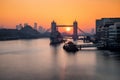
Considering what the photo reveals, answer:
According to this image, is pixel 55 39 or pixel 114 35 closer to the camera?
pixel 114 35

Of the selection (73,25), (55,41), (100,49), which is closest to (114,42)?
(100,49)

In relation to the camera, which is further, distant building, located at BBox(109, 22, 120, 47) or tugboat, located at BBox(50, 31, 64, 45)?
tugboat, located at BBox(50, 31, 64, 45)

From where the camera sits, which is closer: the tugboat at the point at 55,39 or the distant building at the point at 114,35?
the distant building at the point at 114,35

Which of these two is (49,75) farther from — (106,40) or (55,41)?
(55,41)

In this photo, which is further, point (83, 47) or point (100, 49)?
point (83, 47)

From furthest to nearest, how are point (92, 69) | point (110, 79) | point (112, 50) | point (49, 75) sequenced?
point (112, 50) < point (92, 69) < point (49, 75) < point (110, 79)

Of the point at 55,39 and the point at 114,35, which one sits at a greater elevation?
the point at 114,35

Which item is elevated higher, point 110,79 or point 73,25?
point 73,25

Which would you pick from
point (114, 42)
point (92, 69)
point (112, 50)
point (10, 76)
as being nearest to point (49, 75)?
point (10, 76)

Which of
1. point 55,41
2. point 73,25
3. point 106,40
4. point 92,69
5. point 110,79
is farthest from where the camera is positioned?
point 73,25

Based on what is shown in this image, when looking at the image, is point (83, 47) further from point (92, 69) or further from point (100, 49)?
point (92, 69)
